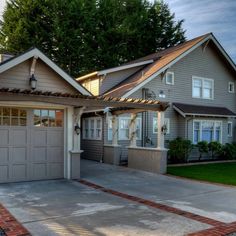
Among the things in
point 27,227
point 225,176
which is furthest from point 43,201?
point 225,176

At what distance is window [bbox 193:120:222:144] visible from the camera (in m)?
19.5

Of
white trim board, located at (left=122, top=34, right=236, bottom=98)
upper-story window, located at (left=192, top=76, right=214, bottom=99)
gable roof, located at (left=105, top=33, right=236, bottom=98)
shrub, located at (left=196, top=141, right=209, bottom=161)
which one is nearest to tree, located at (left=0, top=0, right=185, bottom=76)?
gable roof, located at (left=105, top=33, right=236, bottom=98)

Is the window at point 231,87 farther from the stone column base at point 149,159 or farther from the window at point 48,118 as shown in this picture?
the window at point 48,118

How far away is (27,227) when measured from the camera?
230 inches

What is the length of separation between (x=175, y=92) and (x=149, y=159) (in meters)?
6.62

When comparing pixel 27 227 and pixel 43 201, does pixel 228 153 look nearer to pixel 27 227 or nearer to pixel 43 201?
pixel 43 201

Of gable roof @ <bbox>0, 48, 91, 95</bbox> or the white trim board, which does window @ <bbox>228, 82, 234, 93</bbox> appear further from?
gable roof @ <bbox>0, 48, 91, 95</bbox>

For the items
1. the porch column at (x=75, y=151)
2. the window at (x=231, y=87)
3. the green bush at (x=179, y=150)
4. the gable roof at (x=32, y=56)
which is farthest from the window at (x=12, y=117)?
the window at (x=231, y=87)

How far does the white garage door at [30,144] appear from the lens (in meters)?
10.6

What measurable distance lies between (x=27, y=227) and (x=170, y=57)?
1505cm

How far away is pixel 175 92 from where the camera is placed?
63.1 ft

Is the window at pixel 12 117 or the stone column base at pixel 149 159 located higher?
the window at pixel 12 117

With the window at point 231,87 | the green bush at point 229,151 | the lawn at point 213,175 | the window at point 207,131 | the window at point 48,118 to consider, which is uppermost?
the window at point 231,87

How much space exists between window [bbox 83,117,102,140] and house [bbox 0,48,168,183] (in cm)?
621
